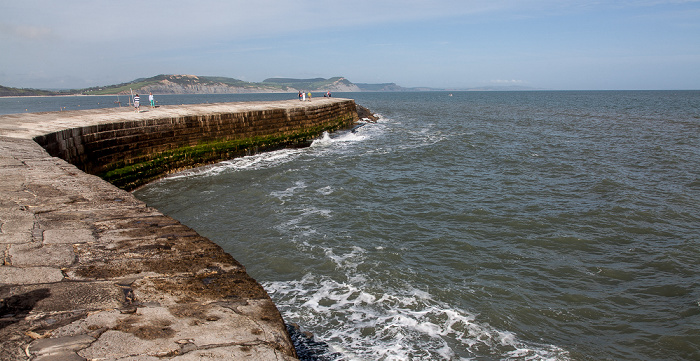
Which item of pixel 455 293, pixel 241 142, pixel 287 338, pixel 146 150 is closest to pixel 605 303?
pixel 455 293

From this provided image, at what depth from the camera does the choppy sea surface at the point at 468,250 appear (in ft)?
19.0

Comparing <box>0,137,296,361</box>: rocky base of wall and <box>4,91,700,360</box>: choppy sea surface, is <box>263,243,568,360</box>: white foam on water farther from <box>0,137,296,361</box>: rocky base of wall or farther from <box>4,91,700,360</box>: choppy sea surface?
<box>0,137,296,361</box>: rocky base of wall

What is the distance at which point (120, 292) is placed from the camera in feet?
10.2

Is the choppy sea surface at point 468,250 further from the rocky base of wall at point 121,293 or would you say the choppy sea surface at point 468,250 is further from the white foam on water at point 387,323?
the rocky base of wall at point 121,293

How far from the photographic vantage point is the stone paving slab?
249 centimetres

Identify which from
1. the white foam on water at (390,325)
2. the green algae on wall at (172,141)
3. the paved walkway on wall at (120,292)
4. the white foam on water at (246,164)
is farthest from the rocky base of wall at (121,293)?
the white foam on water at (246,164)

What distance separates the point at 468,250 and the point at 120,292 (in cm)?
674

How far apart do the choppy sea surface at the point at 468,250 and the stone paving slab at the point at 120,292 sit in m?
2.42

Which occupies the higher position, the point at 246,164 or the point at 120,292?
the point at 120,292

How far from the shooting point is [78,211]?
16.0 ft

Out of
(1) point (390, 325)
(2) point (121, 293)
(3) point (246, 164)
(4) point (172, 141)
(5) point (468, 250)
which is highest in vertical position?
(2) point (121, 293)

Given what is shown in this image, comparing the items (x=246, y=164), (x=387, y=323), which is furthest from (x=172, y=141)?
(x=387, y=323)

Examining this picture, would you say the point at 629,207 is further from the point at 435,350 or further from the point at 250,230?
the point at 250,230

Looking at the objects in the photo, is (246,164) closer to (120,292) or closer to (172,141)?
(172,141)
